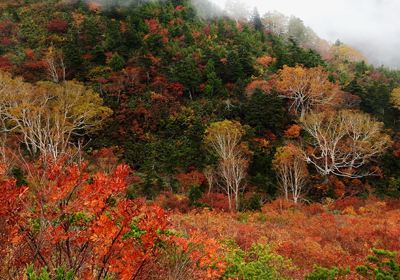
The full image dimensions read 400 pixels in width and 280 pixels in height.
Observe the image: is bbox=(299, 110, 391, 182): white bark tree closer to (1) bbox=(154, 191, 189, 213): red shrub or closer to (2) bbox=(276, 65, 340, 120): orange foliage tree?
(2) bbox=(276, 65, 340, 120): orange foliage tree

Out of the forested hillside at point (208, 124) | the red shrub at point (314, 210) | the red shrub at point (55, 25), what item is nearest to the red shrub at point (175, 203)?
the forested hillside at point (208, 124)

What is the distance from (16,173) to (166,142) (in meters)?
12.5

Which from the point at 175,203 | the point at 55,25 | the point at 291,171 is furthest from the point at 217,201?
the point at 55,25

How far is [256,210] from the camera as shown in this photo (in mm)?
13094

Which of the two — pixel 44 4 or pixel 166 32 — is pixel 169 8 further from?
pixel 44 4

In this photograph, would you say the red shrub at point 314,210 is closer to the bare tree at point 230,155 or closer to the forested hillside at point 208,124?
the forested hillside at point 208,124

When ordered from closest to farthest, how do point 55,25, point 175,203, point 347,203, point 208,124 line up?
point 175,203
point 347,203
point 208,124
point 55,25

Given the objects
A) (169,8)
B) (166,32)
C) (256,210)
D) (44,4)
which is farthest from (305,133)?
(44,4)

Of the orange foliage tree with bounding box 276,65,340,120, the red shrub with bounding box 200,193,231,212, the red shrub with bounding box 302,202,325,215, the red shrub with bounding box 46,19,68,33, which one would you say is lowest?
the red shrub with bounding box 200,193,231,212

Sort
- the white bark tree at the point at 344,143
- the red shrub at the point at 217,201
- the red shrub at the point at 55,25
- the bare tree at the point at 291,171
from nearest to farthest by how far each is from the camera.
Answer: the red shrub at the point at 217,201 → the bare tree at the point at 291,171 → the white bark tree at the point at 344,143 → the red shrub at the point at 55,25

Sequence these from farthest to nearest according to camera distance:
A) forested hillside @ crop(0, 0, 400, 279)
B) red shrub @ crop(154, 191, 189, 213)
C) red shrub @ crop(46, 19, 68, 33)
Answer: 1. red shrub @ crop(46, 19, 68, 33)
2. forested hillside @ crop(0, 0, 400, 279)
3. red shrub @ crop(154, 191, 189, 213)

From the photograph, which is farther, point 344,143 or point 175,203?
point 344,143

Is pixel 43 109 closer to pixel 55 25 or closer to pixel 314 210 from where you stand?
pixel 314 210

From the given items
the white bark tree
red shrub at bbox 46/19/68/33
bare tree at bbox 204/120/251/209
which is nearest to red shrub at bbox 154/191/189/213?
bare tree at bbox 204/120/251/209
